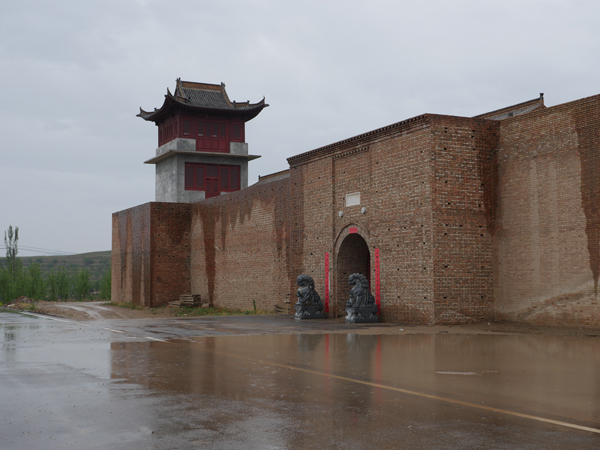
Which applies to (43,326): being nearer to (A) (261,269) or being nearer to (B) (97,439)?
(A) (261,269)

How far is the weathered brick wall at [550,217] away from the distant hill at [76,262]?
9457 cm

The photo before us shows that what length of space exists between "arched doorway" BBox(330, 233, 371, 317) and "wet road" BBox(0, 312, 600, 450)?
8.22 metres

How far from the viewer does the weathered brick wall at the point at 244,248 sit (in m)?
24.2

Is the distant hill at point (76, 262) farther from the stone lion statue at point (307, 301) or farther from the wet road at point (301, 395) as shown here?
the wet road at point (301, 395)

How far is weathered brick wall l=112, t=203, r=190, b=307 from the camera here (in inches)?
1257

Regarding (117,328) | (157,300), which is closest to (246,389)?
(117,328)

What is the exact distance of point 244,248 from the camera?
27125 mm

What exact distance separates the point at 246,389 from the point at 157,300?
25697 mm

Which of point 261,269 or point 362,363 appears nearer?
point 362,363

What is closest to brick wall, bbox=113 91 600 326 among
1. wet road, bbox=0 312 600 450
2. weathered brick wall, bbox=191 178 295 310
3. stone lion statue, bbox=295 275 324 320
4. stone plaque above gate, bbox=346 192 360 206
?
stone plaque above gate, bbox=346 192 360 206

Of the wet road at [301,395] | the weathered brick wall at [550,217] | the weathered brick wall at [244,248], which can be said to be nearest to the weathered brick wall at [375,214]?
the weathered brick wall at [244,248]

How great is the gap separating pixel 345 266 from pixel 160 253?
14367 mm

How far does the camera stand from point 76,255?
11812 cm

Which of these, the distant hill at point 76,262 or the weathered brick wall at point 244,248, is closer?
the weathered brick wall at point 244,248
